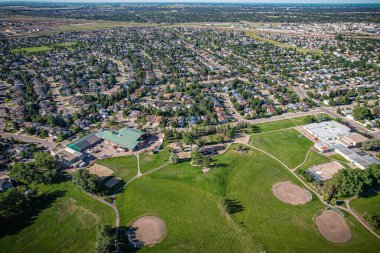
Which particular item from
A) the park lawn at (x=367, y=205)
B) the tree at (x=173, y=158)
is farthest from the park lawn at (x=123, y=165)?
the park lawn at (x=367, y=205)

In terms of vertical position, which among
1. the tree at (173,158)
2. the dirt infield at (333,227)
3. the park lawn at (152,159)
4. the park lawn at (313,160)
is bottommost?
the dirt infield at (333,227)

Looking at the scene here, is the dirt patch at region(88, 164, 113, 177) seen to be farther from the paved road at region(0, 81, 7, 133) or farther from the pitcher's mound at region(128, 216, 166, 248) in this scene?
the paved road at region(0, 81, 7, 133)

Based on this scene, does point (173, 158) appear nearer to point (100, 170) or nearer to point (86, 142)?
point (100, 170)

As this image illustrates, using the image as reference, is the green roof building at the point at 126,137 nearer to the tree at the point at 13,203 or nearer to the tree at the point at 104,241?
the tree at the point at 13,203

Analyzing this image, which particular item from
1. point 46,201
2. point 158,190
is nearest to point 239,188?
point 158,190

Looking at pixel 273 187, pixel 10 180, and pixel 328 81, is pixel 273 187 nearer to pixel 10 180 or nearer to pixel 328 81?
pixel 10 180

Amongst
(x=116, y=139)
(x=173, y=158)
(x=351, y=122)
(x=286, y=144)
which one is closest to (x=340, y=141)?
(x=286, y=144)

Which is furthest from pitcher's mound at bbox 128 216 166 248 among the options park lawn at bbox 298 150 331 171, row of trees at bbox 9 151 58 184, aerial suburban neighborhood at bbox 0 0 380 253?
park lawn at bbox 298 150 331 171
